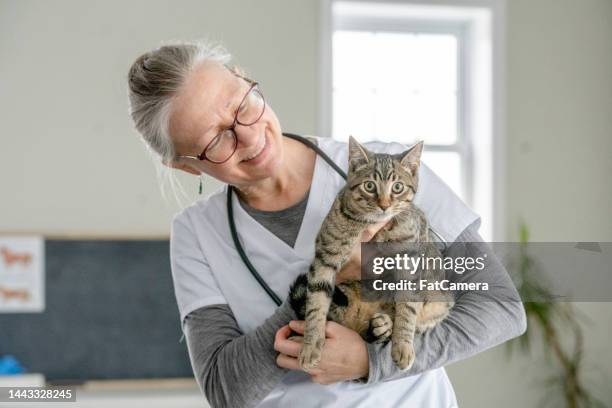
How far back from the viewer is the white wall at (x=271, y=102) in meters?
2.99

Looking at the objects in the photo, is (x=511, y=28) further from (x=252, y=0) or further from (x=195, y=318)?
(x=195, y=318)

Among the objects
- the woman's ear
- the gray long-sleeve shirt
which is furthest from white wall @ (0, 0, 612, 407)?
the gray long-sleeve shirt

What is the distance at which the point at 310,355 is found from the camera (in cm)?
98

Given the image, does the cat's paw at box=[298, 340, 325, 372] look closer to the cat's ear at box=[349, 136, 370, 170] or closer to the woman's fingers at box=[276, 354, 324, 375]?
the woman's fingers at box=[276, 354, 324, 375]

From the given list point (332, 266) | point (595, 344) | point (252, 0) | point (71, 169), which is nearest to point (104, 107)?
point (71, 169)

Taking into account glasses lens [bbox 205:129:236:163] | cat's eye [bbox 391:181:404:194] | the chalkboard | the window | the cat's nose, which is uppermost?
the window

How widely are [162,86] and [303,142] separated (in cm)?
27

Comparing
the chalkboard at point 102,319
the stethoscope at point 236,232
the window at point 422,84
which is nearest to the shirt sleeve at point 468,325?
the stethoscope at point 236,232

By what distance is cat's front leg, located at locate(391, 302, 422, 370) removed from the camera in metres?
0.98

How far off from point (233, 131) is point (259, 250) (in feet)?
0.70

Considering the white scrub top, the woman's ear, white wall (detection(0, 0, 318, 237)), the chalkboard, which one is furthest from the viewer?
white wall (detection(0, 0, 318, 237))

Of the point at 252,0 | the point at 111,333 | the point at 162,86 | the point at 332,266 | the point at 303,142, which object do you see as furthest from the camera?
the point at 252,0

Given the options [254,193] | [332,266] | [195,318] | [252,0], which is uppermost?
[252,0]

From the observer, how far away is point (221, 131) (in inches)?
45.0
